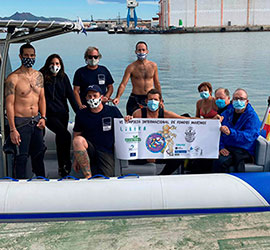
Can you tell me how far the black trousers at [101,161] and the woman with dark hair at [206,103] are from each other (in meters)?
1.42

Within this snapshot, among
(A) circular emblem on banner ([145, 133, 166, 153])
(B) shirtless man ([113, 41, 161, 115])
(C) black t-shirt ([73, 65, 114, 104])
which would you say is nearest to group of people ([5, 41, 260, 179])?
(A) circular emblem on banner ([145, 133, 166, 153])

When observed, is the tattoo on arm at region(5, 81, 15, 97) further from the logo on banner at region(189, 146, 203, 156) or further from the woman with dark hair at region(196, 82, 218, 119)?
the woman with dark hair at region(196, 82, 218, 119)

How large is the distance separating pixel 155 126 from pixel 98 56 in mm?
1393

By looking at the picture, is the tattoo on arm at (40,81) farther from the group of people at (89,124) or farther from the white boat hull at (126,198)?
the white boat hull at (126,198)

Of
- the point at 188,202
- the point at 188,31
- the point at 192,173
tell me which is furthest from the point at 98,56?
the point at 188,31

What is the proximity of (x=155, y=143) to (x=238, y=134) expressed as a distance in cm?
85

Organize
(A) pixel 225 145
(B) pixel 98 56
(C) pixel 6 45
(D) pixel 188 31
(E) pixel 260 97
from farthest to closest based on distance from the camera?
1. (D) pixel 188 31
2. (E) pixel 260 97
3. (B) pixel 98 56
4. (A) pixel 225 145
5. (C) pixel 6 45

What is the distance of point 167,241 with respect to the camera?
11.4 feet

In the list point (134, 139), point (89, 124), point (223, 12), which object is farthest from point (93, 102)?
point (223, 12)

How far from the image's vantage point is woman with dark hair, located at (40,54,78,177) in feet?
13.7

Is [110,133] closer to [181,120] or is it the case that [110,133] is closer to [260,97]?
[181,120]

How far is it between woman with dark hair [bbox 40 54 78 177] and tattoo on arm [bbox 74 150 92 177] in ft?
2.19

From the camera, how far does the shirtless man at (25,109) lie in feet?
12.0

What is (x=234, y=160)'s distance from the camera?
3.85 metres
